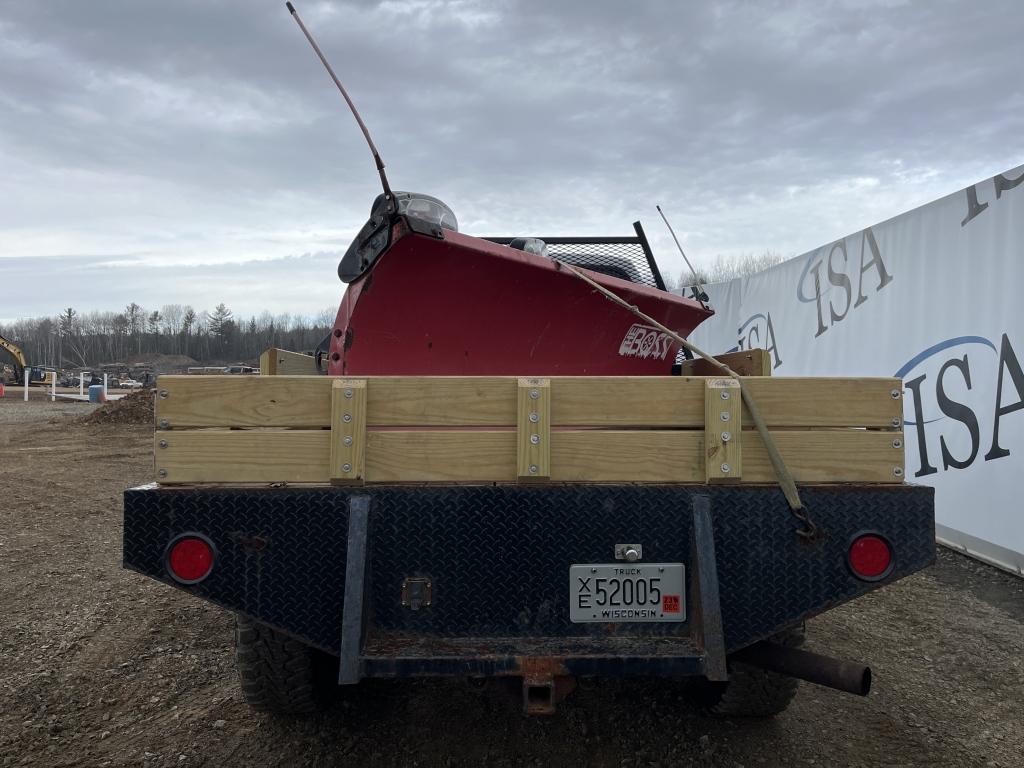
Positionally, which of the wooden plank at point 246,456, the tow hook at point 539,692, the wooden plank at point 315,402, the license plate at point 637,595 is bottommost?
the tow hook at point 539,692

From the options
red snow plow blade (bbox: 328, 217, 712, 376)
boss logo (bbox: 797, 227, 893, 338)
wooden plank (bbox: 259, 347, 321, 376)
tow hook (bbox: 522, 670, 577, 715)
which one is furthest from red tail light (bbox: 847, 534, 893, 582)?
boss logo (bbox: 797, 227, 893, 338)

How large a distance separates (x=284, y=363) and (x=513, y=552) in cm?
231

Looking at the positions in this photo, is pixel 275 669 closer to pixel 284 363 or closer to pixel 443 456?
pixel 443 456

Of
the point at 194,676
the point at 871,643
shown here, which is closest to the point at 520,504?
the point at 194,676

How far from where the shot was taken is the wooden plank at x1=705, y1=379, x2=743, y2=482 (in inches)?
87.5

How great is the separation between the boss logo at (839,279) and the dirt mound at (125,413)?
15.9m

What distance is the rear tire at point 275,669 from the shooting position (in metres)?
2.57

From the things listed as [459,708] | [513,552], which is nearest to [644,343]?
[513,552]

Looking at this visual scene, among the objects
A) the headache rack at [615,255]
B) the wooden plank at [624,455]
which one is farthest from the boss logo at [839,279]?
the wooden plank at [624,455]

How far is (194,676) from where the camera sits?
134 inches

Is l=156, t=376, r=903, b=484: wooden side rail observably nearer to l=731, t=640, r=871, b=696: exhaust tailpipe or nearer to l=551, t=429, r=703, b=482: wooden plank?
l=551, t=429, r=703, b=482: wooden plank

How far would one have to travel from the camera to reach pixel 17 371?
4103 cm

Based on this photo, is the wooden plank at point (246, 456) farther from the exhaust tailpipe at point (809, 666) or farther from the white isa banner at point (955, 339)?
the white isa banner at point (955, 339)

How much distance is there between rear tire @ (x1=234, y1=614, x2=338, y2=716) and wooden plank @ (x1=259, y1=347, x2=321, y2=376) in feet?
5.50
